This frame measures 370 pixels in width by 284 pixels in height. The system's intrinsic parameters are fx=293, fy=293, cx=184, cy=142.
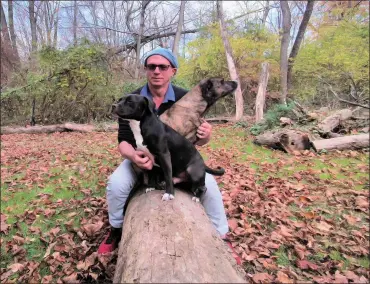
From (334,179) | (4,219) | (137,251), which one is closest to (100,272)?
(137,251)

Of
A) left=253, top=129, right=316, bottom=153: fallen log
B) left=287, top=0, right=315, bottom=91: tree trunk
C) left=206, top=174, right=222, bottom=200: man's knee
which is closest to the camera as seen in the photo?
left=206, top=174, right=222, bottom=200: man's knee

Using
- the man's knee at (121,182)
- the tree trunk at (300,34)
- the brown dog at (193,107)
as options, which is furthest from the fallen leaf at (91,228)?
the tree trunk at (300,34)

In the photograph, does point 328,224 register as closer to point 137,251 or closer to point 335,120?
point 137,251

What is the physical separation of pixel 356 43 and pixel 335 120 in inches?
106

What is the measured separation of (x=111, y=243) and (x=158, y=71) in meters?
1.76

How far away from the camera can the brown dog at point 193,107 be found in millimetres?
2979

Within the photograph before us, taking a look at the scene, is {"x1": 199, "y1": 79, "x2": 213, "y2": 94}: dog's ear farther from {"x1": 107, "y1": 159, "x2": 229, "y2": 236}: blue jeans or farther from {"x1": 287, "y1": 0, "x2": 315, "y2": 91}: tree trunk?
{"x1": 287, "y1": 0, "x2": 315, "y2": 91}: tree trunk

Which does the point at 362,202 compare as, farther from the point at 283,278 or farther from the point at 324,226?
the point at 283,278

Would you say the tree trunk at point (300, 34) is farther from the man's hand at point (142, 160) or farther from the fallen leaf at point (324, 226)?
the man's hand at point (142, 160)

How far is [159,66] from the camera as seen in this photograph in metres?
2.90

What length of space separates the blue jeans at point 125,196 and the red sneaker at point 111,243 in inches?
4.4

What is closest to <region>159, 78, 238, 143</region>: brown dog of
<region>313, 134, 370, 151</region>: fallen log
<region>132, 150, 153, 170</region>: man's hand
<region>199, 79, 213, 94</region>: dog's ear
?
<region>199, 79, 213, 94</region>: dog's ear

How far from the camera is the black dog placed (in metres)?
2.46

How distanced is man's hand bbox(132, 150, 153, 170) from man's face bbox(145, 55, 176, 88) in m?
0.80
